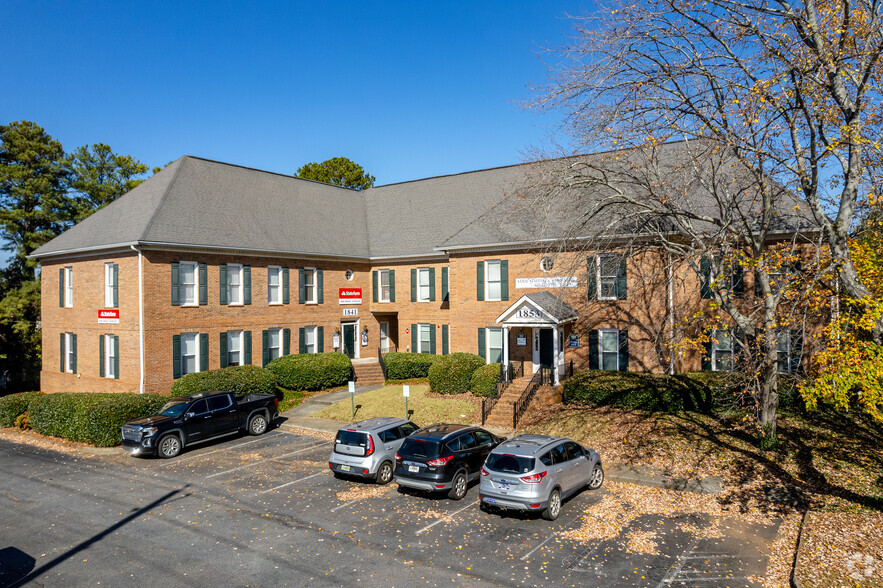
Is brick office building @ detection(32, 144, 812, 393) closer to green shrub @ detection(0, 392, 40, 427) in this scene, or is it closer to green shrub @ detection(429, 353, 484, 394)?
green shrub @ detection(429, 353, 484, 394)

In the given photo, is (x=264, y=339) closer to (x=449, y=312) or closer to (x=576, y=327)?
(x=449, y=312)

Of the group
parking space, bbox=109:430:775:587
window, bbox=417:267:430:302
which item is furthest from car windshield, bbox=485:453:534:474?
window, bbox=417:267:430:302

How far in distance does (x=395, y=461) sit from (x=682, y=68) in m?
12.5

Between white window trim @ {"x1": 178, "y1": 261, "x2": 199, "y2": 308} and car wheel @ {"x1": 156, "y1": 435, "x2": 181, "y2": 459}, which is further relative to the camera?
white window trim @ {"x1": 178, "y1": 261, "x2": 199, "y2": 308}

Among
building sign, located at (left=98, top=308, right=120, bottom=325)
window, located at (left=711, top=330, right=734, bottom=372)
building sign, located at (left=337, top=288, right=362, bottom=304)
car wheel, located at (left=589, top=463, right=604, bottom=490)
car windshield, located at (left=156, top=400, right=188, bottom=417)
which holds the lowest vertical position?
car wheel, located at (left=589, top=463, right=604, bottom=490)

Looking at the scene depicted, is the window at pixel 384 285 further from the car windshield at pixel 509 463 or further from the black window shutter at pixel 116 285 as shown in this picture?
the car windshield at pixel 509 463

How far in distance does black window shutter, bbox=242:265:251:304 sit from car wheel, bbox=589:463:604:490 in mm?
19869

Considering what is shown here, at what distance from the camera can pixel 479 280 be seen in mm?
27375

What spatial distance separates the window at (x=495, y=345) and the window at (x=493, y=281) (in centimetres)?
167

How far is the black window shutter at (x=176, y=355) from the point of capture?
2534cm

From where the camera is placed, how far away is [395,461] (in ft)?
48.9

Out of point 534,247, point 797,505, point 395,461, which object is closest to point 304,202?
point 534,247

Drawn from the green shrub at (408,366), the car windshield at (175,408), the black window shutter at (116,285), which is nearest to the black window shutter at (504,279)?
the green shrub at (408,366)

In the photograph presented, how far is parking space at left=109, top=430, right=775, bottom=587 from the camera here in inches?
387
